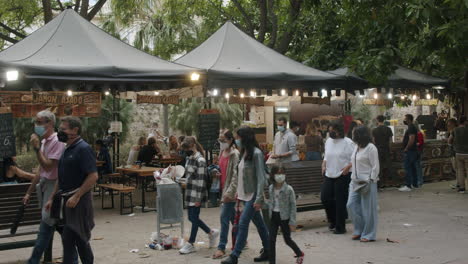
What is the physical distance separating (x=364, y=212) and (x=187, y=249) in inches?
107

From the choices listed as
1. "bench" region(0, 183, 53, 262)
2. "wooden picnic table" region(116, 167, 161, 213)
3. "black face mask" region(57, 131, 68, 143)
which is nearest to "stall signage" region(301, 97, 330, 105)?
"wooden picnic table" region(116, 167, 161, 213)

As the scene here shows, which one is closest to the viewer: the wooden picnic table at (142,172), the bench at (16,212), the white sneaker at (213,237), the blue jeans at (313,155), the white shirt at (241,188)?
the white shirt at (241,188)

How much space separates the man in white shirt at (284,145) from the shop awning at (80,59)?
210 cm

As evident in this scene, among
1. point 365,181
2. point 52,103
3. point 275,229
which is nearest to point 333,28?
point 52,103

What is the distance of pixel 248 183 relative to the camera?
7297 mm

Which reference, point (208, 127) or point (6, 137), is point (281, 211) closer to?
point (6, 137)

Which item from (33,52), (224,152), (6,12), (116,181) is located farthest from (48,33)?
(6,12)

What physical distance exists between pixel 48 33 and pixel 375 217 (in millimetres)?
8033

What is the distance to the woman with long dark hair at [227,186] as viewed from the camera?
7707mm

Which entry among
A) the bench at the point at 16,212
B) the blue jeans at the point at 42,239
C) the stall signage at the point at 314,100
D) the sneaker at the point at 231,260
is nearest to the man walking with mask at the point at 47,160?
the blue jeans at the point at 42,239

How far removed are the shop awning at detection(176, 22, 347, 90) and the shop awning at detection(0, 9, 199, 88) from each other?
2.59ft

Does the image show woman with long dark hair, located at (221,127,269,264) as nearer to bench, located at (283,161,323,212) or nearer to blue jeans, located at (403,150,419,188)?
bench, located at (283,161,323,212)

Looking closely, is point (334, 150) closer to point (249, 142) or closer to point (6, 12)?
point (249, 142)

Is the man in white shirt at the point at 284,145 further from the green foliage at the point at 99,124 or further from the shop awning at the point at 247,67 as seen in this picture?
the green foliage at the point at 99,124
